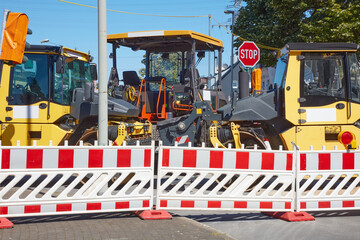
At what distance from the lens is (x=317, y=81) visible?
891 centimetres

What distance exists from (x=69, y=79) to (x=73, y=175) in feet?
16.8

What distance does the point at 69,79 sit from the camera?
11180 millimetres

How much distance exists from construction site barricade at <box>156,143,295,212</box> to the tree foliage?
41.9 ft

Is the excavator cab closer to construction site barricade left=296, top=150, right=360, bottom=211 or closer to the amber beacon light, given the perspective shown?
the amber beacon light

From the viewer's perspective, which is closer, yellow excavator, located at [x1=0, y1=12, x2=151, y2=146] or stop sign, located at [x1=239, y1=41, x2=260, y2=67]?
yellow excavator, located at [x1=0, y1=12, x2=151, y2=146]

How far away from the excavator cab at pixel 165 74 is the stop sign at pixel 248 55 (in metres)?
2.73

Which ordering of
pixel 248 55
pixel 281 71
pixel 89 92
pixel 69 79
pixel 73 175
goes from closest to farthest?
pixel 73 175 → pixel 281 71 → pixel 89 92 → pixel 69 79 → pixel 248 55

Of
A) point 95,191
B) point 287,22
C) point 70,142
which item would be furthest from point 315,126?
point 287,22

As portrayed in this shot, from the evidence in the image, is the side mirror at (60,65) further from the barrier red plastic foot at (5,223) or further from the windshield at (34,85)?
the barrier red plastic foot at (5,223)

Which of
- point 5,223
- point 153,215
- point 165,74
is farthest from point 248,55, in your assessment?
point 5,223

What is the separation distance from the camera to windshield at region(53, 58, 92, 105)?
1068 centimetres

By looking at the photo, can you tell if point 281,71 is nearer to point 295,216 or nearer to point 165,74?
point 165,74

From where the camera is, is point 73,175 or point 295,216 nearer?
point 73,175

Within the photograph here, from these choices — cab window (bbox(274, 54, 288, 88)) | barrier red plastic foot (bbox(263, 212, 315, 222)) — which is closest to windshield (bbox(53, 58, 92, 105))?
cab window (bbox(274, 54, 288, 88))
